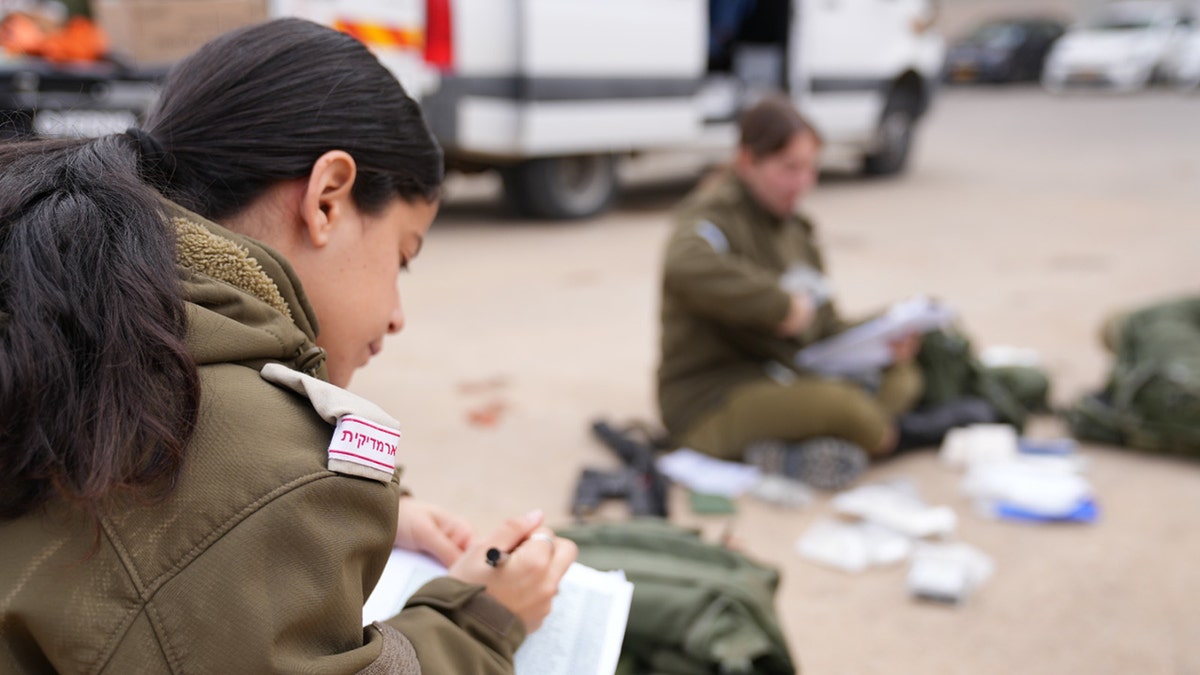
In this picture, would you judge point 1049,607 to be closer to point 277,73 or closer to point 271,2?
point 277,73

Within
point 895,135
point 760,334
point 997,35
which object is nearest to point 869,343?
point 760,334

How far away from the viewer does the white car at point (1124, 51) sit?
1872cm

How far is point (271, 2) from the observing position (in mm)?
5148

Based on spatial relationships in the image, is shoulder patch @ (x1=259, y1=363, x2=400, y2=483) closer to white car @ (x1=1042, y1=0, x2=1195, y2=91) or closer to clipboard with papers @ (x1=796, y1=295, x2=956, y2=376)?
clipboard with papers @ (x1=796, y1=295, x2=956, y2=376)

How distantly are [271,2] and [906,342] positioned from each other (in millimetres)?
3499

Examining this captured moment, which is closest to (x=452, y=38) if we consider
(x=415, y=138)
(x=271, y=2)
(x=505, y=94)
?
(x=505, y=94)

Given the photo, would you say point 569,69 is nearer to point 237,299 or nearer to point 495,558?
point 495,558

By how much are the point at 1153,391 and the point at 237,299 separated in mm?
3308

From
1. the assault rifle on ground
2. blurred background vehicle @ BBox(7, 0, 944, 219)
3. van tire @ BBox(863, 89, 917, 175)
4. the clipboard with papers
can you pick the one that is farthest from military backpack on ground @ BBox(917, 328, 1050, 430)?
van tire @ BBox(863, 89, 917, 175)

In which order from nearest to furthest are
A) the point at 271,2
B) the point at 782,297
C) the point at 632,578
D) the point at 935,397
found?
the point at 632,578
the point at 782,297
the point at 935,397
the point at 271,2

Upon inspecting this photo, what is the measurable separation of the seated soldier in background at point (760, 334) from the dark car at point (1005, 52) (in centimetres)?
1965

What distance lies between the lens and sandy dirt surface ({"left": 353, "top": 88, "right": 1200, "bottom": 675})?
2504 mm

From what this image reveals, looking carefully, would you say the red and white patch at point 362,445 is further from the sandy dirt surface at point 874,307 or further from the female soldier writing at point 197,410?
the sandy dirt surface at point 874,307

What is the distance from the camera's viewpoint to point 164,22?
531 cm
